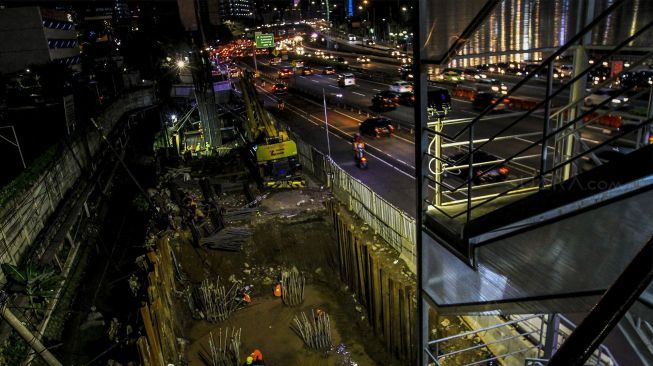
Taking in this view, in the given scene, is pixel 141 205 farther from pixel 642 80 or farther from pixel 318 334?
pixel 642 80

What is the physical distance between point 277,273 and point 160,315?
5.27m

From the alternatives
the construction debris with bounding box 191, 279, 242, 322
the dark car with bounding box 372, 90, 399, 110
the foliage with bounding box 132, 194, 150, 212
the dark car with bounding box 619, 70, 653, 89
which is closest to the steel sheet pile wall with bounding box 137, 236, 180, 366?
the construction debris with bounding box 191, 279, 242, 322

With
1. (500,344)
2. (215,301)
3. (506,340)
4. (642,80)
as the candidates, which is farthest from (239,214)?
(642,80)

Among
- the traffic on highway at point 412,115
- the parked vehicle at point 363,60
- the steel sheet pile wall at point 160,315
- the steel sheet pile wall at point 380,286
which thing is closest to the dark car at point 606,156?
the traffic on highway at point 412,115

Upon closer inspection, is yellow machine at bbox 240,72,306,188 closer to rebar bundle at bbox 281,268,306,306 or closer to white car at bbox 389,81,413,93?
rebar bundle at bbox 281,268,306,306

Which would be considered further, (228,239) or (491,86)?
(491,86)

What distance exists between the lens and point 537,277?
3.63 meters

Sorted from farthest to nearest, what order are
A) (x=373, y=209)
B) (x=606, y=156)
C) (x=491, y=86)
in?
(x=491, y=86) < (x=373, y=209) < (x=606, y=156)

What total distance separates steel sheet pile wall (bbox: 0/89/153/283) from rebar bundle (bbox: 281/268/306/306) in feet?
24.8

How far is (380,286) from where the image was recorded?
11555mm

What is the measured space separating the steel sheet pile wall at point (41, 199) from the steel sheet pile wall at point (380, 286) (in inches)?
374

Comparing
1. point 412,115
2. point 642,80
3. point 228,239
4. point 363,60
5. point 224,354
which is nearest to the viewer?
point 642,80

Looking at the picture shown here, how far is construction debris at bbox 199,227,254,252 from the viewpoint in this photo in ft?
48.9

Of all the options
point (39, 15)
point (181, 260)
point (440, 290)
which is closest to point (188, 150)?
point (181, 260)
